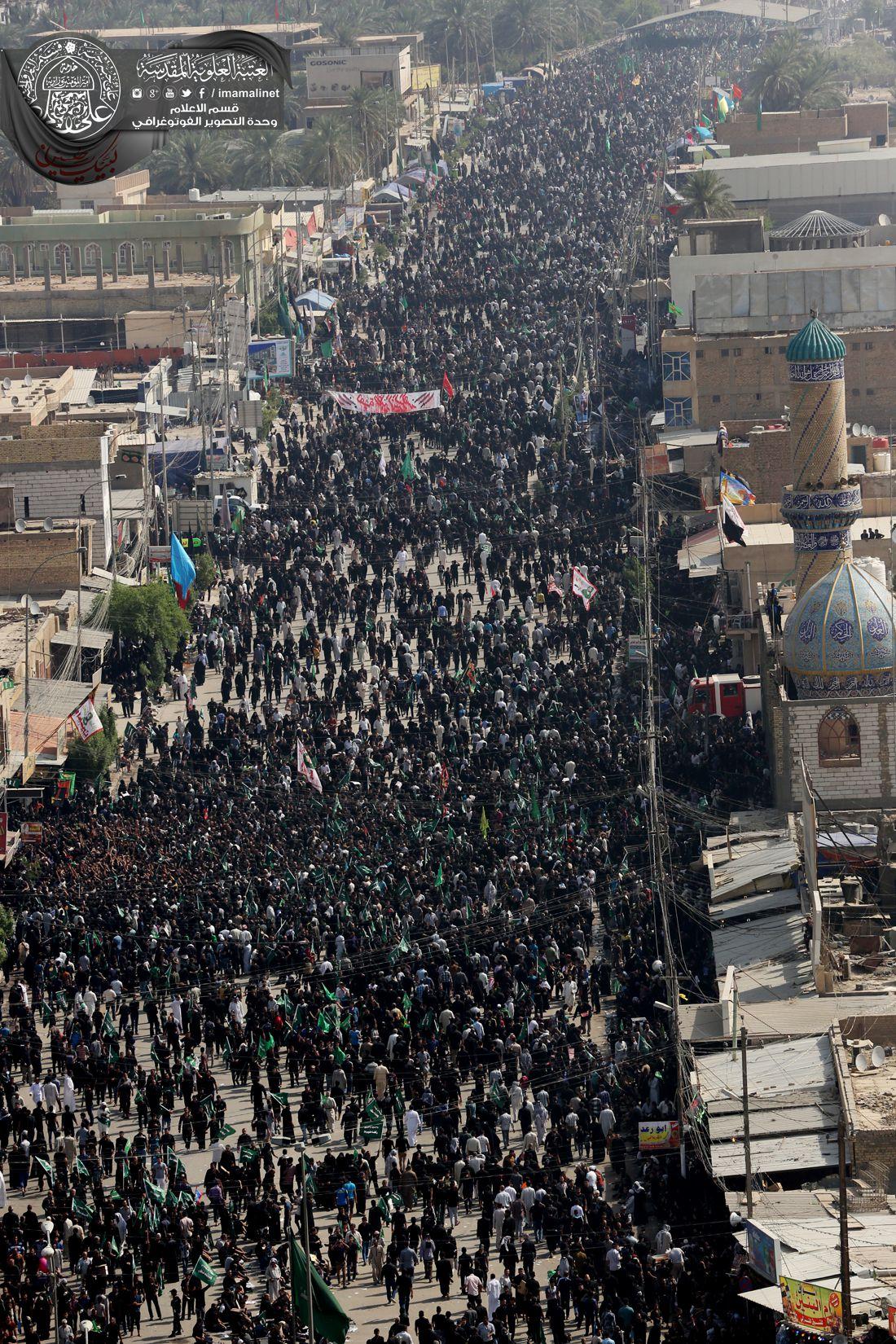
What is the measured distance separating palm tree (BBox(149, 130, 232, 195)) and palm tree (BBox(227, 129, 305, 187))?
669 millimetres

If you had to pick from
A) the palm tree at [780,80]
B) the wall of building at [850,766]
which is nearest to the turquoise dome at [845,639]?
the wall of building at [850,766]

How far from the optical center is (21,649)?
191ft

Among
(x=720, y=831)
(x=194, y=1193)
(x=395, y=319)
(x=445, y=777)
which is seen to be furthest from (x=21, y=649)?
(x=395, y=319)

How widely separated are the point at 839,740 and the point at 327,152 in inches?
2815

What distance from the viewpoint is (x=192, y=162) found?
121688 mm

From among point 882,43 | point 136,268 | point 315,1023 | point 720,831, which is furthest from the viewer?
point 882,43

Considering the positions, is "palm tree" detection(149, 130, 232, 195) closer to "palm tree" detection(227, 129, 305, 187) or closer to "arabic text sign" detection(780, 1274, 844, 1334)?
"palm tree" detection(227, 129, 305, 187)

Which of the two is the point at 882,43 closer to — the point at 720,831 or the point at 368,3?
the point at 368,3

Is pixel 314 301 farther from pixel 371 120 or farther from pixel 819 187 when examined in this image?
pixel 371 120

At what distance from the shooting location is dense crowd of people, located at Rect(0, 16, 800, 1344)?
35938 mm

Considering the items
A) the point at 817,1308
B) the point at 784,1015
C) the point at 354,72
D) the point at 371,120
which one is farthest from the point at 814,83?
the point at 817,1308

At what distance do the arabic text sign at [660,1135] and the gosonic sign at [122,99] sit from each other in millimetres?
24427

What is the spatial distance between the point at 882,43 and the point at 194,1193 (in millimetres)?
142353

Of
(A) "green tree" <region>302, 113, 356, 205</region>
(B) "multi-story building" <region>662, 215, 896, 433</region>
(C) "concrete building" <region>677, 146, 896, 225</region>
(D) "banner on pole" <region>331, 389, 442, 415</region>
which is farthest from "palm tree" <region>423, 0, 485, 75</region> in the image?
(D) "banner on pole" <region>331, 389, 442, 415</region>
